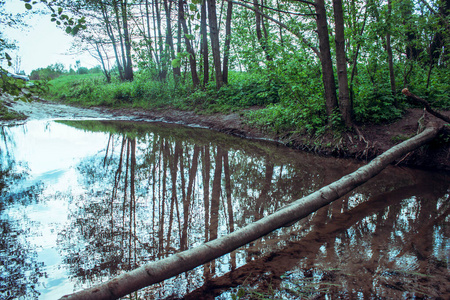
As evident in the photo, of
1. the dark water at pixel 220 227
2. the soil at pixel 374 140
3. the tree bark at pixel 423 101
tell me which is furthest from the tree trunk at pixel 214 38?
the tree bark at pixel 423 101

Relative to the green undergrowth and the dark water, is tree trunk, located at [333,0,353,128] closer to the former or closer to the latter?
the green undergrowth

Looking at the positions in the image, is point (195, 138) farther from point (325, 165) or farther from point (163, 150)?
point (325, 165)

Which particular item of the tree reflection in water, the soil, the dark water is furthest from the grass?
the tree reflection in water

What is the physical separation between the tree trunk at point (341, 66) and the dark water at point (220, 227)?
57.4 inches

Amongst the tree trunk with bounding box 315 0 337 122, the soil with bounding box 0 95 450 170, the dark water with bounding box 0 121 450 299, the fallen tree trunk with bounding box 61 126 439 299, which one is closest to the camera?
the fallen tree trunk with bounding box 61 126 439 299

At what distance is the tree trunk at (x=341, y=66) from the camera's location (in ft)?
24.8

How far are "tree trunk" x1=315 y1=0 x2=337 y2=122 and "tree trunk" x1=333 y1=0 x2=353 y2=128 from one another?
26 centimetres

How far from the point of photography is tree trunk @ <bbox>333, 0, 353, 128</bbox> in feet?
24.8

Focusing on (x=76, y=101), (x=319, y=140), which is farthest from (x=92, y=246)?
(x=76, y=101)

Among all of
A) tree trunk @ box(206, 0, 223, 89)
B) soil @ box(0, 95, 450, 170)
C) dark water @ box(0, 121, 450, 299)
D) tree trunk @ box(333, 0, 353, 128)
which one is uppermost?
tree trunk @ box(206, 0, 223, 89)

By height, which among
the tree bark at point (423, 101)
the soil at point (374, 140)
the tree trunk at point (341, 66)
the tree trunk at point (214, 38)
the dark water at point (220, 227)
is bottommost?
the dark water at point (220, 227)

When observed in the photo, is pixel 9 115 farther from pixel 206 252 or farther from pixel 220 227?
pixel 206 252

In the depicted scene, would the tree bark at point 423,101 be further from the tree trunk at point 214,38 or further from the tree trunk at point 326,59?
the tree trunk at point 214,38

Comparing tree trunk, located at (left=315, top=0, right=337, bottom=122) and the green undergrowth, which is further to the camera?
the green undergrowth
